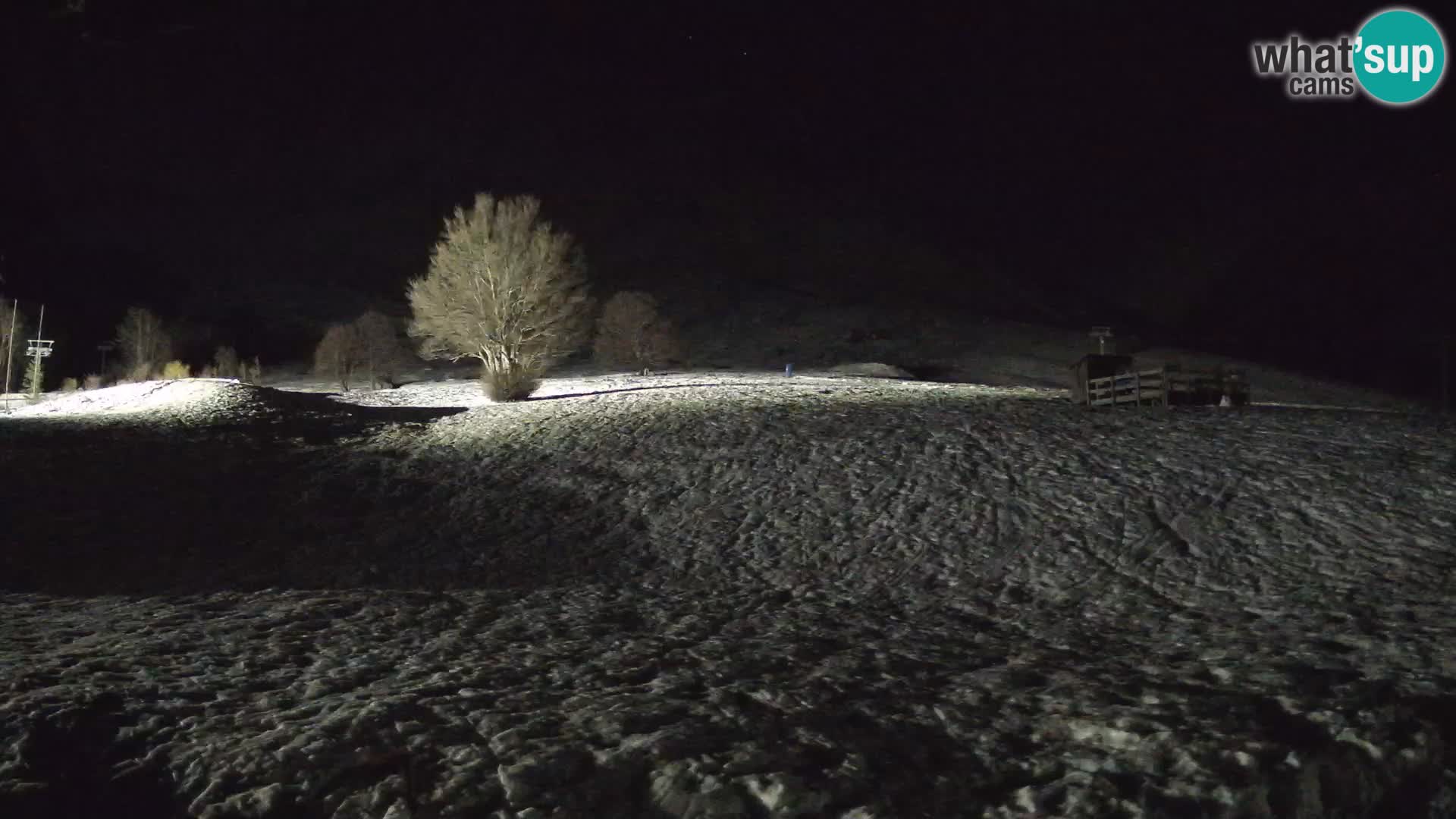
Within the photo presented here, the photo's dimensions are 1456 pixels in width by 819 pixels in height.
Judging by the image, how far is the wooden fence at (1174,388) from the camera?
26.0m

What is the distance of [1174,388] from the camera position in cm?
2634

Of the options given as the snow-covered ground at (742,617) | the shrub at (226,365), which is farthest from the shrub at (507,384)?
the shrub at (226,365)

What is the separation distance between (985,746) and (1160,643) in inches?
167

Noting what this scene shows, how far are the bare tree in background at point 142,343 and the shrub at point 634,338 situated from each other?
130 ft

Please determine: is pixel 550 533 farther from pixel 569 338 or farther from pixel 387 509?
pixel 569 338

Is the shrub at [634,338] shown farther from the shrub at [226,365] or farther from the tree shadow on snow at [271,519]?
the tree shadow on snow at [271,519]

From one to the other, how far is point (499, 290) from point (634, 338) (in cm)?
2639

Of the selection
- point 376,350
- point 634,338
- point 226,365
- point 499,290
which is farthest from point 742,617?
point 226,365

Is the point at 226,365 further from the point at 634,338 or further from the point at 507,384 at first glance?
the point at 507,384

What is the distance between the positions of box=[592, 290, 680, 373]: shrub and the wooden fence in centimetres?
4378

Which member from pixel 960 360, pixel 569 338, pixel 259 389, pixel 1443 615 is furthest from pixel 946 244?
pixel 1443 615

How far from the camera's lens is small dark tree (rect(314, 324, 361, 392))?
68562mm

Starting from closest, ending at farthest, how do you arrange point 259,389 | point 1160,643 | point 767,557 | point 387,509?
1. point 1160,643
2. point 767,557
3. point 387,509
4. point 259,389

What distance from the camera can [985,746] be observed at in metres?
6.16
